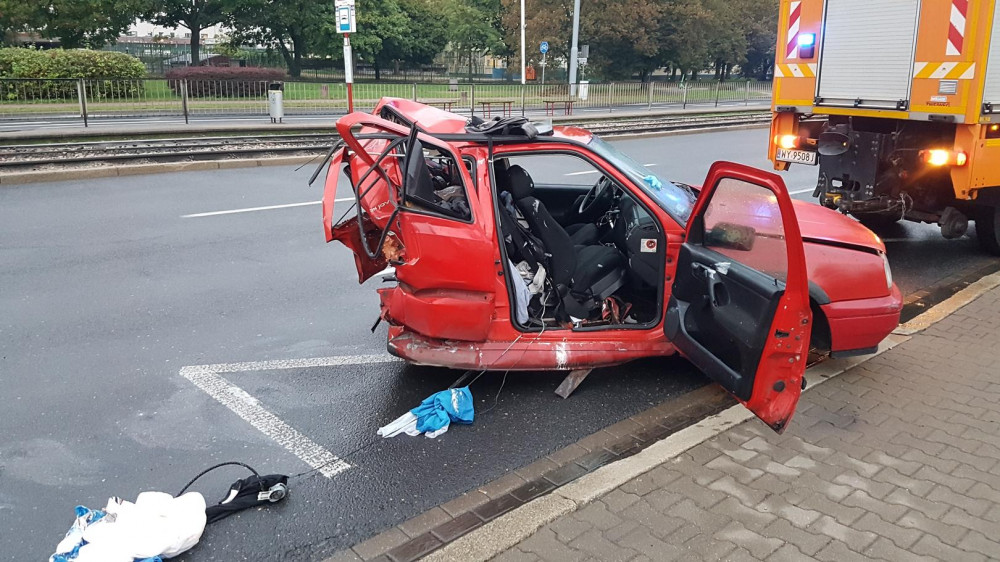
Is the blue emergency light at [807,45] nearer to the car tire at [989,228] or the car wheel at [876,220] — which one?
the car wheel at [876,220]

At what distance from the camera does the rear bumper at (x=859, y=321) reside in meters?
4.61

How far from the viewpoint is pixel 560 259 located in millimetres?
4816

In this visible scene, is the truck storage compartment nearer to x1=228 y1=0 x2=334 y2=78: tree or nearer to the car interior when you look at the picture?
the car interior

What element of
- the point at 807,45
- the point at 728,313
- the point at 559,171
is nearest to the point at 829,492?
the point at 728,313

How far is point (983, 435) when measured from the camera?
4.09m

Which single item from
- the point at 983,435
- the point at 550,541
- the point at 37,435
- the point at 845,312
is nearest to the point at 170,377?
the point at 37,435

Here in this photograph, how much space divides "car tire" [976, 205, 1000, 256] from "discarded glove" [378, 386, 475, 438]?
21.8ft

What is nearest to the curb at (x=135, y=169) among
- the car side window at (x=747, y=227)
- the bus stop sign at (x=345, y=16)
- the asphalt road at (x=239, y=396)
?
the asphalt road at (x=239, y=396)

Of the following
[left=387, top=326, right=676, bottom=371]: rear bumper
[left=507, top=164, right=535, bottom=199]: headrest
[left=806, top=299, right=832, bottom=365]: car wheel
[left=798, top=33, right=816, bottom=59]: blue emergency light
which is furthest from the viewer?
[left=798, top=33, right=816, bottom=59]: blue emergency light

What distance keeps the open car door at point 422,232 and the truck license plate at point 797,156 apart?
5.63 m

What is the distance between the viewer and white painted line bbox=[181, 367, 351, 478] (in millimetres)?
3959

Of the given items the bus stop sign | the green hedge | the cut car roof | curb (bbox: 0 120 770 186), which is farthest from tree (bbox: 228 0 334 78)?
the cut car roof

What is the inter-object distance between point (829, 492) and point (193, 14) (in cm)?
4788

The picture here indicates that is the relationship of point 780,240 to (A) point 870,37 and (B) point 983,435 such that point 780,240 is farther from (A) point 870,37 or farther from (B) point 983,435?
(A) point 870,37
